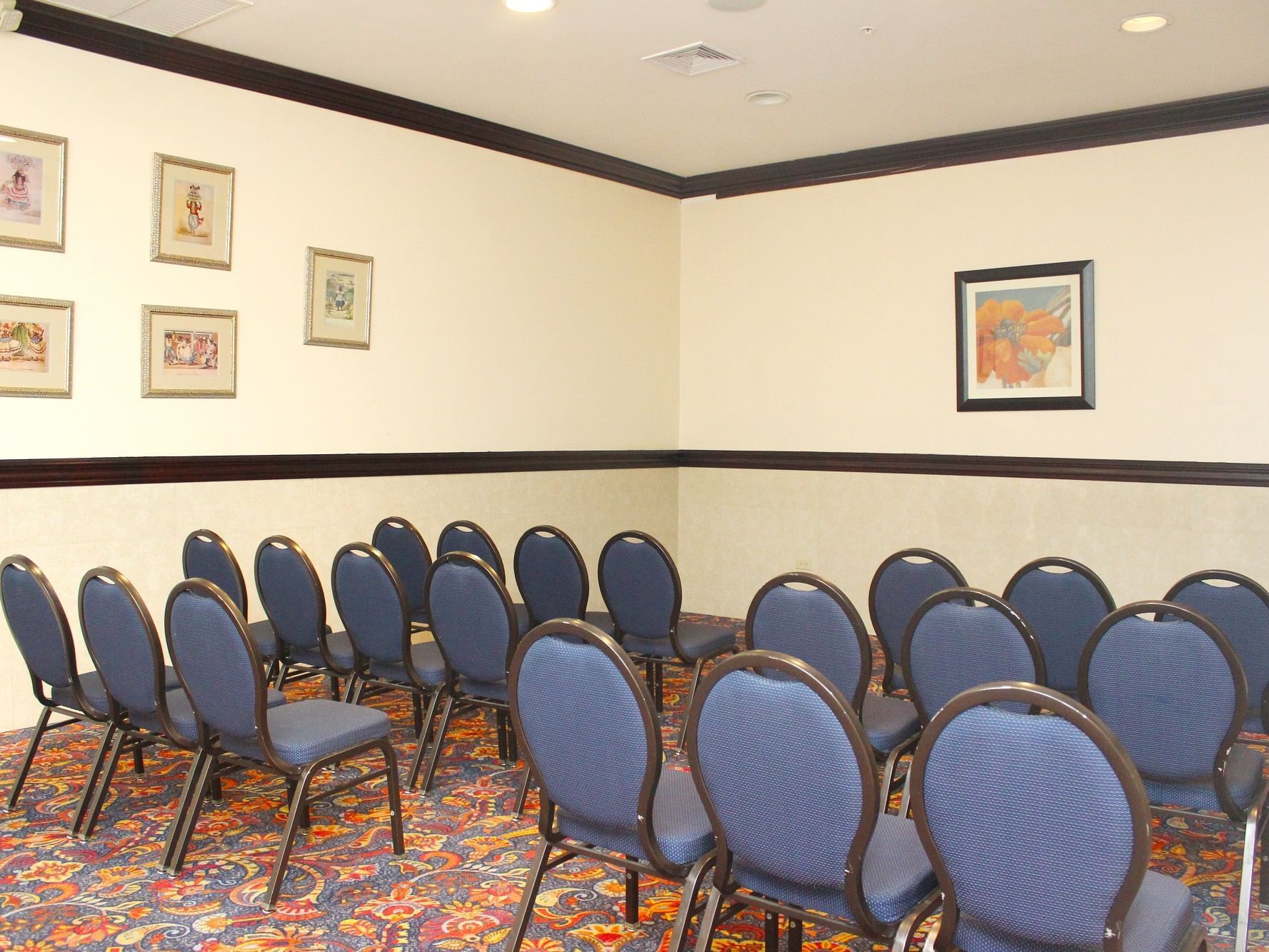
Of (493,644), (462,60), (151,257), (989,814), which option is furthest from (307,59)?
(989,814)

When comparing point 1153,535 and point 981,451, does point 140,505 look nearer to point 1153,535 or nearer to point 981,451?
point 981,451

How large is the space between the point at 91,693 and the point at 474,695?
1.40 metres

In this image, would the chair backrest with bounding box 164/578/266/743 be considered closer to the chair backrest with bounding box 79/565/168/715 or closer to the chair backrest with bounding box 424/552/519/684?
the chair backrest with bounding box 79/565/168/715

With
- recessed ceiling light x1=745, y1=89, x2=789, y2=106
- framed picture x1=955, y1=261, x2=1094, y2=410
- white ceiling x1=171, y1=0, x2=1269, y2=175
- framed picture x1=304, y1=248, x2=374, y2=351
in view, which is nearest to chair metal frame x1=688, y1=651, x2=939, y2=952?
white ceiling x1=171, y1=0, x2=1269, y2=175

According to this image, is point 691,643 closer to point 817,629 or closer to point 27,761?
point 817,629

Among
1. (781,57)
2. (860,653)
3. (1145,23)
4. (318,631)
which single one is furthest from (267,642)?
(1145,23)

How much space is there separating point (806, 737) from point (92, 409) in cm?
439

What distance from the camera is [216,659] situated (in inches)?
130

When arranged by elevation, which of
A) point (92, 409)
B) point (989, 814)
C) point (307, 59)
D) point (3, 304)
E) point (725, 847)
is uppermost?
point (307, 59)

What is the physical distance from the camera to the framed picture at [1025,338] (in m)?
6.98

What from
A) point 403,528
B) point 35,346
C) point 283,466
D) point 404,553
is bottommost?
point 404,553

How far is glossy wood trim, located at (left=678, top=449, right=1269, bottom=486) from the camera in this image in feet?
21.3

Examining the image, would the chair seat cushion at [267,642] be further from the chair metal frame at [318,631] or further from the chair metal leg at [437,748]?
the chair metal leg at [437,748]

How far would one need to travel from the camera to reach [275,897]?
129 inches
